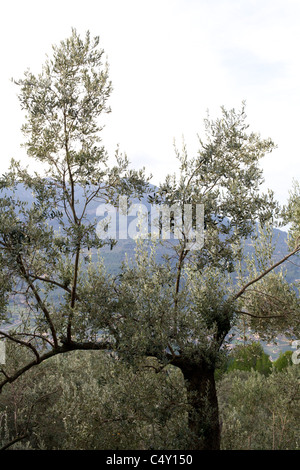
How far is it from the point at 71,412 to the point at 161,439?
3.75 m

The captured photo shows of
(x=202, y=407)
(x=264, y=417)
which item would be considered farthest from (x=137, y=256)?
(x=264, y=417)

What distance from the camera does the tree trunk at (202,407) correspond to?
11883 mm

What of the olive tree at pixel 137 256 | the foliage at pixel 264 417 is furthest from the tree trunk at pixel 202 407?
the foliage at pixel 264 417

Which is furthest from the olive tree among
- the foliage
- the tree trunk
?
the foliage

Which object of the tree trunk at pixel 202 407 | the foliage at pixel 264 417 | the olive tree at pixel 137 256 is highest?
the olive tree at pixel 137 256

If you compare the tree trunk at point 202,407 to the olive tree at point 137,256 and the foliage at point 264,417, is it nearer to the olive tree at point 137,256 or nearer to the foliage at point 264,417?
the olive tree at point 137,256

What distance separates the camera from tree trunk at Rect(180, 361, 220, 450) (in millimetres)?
11883

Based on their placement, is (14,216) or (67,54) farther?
(67,54)

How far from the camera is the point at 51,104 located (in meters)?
12.5

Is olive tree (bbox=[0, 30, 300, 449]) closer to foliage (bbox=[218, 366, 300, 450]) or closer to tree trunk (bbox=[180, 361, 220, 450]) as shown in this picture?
tree trunk (bbox=[180, 361, 220, 450])

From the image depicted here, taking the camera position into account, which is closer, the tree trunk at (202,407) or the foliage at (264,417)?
the tree trunk at (202,407)

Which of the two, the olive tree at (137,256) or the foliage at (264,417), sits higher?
the olive tree at (137,256)

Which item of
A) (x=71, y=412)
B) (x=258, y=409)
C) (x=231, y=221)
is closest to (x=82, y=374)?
(x=258, y=409)
